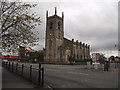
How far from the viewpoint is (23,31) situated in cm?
1145

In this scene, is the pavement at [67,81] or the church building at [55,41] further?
the church building at [55,41]

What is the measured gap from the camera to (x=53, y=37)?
75562 millimetres

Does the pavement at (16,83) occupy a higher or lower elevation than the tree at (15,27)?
lower

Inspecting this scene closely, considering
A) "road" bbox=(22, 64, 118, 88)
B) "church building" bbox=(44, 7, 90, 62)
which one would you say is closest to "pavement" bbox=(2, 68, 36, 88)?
"road" bbox=(22, 64, 118, 88)

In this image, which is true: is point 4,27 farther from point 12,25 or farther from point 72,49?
point 72,49

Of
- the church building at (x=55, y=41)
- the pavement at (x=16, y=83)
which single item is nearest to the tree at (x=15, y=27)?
the pavement at (x=16, y=83)

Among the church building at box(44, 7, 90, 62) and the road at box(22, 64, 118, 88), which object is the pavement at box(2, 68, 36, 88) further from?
the church building at box(44, 7, 90, 62)

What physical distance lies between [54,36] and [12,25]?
209 ft

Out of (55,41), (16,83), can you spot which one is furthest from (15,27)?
(55,41)

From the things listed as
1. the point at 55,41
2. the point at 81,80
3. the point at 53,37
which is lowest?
the point at 81,80

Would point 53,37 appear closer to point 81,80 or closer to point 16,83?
point 81,80

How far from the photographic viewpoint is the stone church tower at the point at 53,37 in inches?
2894

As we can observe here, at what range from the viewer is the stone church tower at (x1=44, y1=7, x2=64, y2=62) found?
73.5 m

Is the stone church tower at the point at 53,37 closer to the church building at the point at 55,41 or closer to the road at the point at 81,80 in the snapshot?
the church building at the point at 55,41
